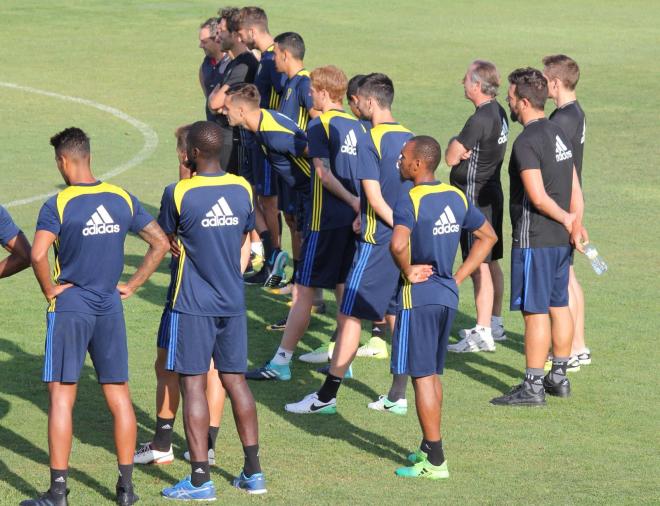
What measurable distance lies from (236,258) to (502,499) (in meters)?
2.06

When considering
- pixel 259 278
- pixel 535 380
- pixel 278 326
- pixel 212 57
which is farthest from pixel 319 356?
pixel 212 57

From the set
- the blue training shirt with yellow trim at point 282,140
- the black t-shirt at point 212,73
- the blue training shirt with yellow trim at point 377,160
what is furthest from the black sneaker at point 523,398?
the black t-shirt at point 212,73

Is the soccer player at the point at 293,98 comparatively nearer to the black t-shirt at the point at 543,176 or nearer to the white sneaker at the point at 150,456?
the black t-shirt at the point at 543,176

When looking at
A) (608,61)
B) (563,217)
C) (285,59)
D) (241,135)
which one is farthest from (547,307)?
(608,61)

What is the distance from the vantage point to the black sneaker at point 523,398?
912 centimetres

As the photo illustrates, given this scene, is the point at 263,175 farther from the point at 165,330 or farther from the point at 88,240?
the point at 88,240

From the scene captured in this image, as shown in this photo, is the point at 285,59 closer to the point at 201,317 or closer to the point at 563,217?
the point at 563,217

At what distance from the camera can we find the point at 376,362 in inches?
398

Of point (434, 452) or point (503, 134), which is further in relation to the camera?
point (503, 134)

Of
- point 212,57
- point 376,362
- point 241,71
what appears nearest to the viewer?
→ point 376,362

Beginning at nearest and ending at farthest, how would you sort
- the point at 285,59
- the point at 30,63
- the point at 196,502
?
the point at 196,502 < the point at 285,59 < the point at 30,63

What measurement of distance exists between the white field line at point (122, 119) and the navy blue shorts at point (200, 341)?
27.1 ft

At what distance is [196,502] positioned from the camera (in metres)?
7.25

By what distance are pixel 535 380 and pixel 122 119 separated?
42.8 ft
